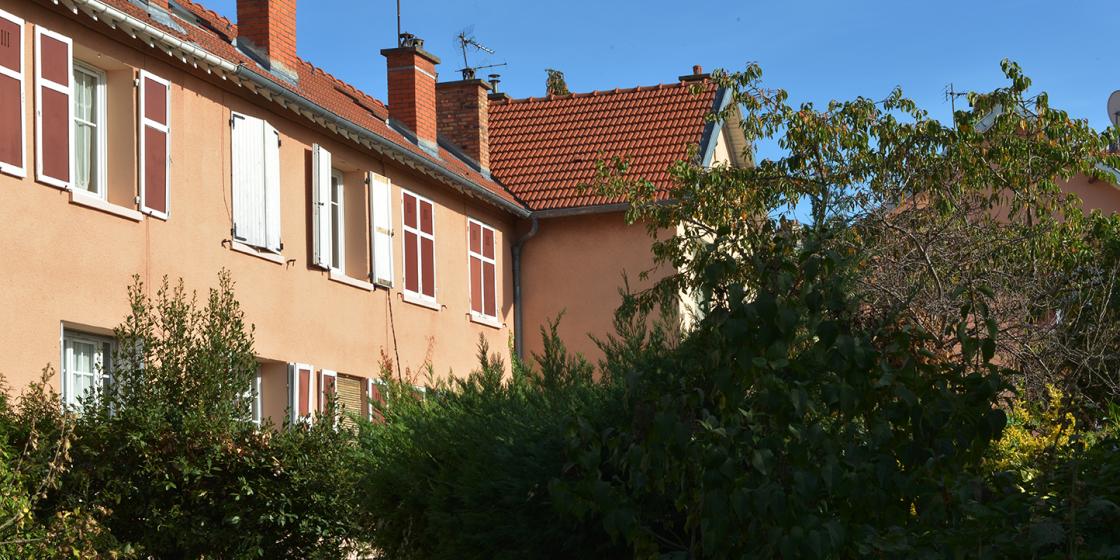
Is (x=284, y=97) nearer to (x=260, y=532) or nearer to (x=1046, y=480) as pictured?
(x=260, y=532)

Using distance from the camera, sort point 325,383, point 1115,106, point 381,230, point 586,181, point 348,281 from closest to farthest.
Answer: point 325,383, point 348,281, point 381,230, point 586,181, point 1115,106

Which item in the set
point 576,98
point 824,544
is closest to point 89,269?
point 824,544

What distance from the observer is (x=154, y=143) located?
562 inches

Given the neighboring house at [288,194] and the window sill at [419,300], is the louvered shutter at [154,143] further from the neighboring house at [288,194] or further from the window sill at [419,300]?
the window sill at [419,300]

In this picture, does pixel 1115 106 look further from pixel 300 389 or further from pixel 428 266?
pixel 300 389

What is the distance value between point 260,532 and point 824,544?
674 cm

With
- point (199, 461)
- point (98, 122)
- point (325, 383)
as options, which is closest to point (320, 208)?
point (325, 383)

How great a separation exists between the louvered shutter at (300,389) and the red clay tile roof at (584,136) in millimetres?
6991

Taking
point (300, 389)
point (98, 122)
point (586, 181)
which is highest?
point (586, 181)

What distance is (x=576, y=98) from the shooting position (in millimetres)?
26438

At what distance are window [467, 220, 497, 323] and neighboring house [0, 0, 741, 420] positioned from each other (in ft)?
0.15

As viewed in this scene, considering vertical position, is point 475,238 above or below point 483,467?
above

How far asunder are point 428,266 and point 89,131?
A: 7136 mm

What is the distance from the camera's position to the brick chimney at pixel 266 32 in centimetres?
1825
